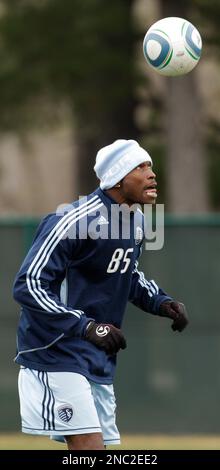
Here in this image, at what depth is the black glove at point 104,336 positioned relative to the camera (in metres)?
7.11

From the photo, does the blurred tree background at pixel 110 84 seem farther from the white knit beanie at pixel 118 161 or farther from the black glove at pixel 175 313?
the white knit beanie at pixel 118 161

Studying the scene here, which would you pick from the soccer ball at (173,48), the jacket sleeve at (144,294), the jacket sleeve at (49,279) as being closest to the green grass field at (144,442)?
the jacket sleeve at (144,294)

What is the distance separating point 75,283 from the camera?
7.46m

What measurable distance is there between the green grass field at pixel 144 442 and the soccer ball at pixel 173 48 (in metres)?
4.09

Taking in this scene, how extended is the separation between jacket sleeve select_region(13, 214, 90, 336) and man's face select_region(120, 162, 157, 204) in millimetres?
448

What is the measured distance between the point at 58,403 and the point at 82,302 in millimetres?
587

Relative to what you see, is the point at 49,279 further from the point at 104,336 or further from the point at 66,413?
the point at 66,413

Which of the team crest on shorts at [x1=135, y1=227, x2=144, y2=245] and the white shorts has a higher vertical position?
the team crest on shorts at [x1=135, y1=227, x2=144, y2=245]

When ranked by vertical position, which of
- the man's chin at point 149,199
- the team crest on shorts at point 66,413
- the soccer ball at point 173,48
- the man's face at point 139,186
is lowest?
the team crest on shorts at point 66,413

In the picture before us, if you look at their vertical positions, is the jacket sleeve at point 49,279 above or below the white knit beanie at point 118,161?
below

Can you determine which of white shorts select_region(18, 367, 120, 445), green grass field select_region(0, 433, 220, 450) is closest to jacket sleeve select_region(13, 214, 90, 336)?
white shorts select_region(18, 367, 120, 445)

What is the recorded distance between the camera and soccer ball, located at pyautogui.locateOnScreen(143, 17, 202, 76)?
27.3ft

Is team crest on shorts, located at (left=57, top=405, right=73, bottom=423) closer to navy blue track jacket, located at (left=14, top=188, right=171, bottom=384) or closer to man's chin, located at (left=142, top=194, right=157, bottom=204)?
navy blue track jacket, located at (left=14, top=188, right=171, bottom=384)

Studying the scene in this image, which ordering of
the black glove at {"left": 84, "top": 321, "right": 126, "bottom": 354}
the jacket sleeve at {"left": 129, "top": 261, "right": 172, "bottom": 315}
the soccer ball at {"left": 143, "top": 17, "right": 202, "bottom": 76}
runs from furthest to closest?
the soccer ball at {"left": 143, "top": 17, "right": 202, "bottom": 76}, the jacket sleeve at {"left": 129, "top": 261, "right": 172, "bottom": 315}, the black glove at {"left": 84, "top": 321, "right": 126, "bottom": 354}
